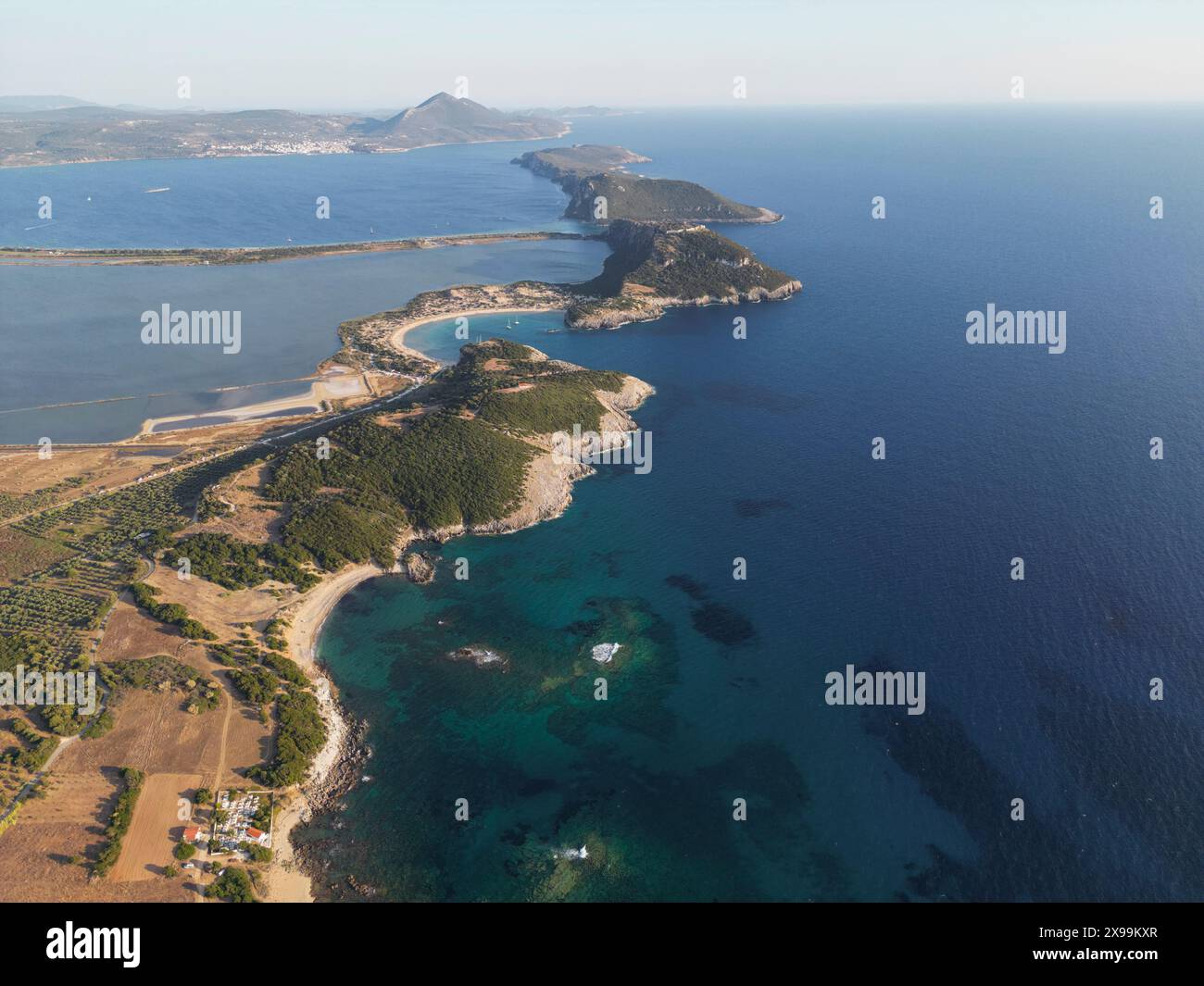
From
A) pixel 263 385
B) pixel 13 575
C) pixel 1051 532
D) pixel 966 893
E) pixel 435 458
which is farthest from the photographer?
pixel 263 385

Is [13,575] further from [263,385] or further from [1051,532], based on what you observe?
[1051,532]

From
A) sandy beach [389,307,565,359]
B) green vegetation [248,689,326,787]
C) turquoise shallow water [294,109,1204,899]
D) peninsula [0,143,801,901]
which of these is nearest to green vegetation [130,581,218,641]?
peninsula [0,143,801,901]

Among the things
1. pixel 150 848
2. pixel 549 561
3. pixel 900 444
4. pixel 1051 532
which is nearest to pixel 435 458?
pixel 549 561

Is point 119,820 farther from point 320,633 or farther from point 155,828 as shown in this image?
point 320,633

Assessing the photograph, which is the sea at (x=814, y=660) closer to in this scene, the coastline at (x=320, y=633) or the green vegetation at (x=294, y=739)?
the coastline at (x=320, y=633)

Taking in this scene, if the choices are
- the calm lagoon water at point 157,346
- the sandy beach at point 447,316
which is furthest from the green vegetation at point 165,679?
the sandy beach at point 447,316

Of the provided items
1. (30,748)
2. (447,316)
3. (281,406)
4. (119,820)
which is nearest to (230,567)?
(30,748)
